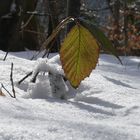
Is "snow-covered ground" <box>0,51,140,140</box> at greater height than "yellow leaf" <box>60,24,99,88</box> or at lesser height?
lesser

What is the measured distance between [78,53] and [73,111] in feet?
1.11

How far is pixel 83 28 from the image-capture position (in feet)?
3.33

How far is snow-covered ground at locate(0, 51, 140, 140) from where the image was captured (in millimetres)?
997

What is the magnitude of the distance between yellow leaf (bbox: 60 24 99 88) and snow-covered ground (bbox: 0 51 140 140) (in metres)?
0.13

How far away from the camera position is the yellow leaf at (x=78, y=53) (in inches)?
40.1

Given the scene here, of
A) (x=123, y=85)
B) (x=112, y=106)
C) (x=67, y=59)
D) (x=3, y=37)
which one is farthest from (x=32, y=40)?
(x=67, y=59)

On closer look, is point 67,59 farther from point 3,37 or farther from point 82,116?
point 3,37

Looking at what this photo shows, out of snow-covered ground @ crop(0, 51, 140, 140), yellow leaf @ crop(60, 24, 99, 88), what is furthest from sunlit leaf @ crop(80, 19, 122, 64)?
snow-covered ground @ crop(0, 51, 140, 140)

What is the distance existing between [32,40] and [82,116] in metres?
4.16

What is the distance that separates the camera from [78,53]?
3.42 ft

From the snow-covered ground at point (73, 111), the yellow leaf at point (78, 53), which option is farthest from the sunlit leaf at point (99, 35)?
the snow-covered ground at point (73, 111)

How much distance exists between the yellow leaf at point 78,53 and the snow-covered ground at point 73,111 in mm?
125

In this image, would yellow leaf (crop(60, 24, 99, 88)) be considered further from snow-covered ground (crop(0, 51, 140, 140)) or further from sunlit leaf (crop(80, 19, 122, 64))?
snow-covered ground (crop(0, 51, 140, 140))

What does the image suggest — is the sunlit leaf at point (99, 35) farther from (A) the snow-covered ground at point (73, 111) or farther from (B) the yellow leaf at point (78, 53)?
(A) the snow-covered ground at point (73, 111)
